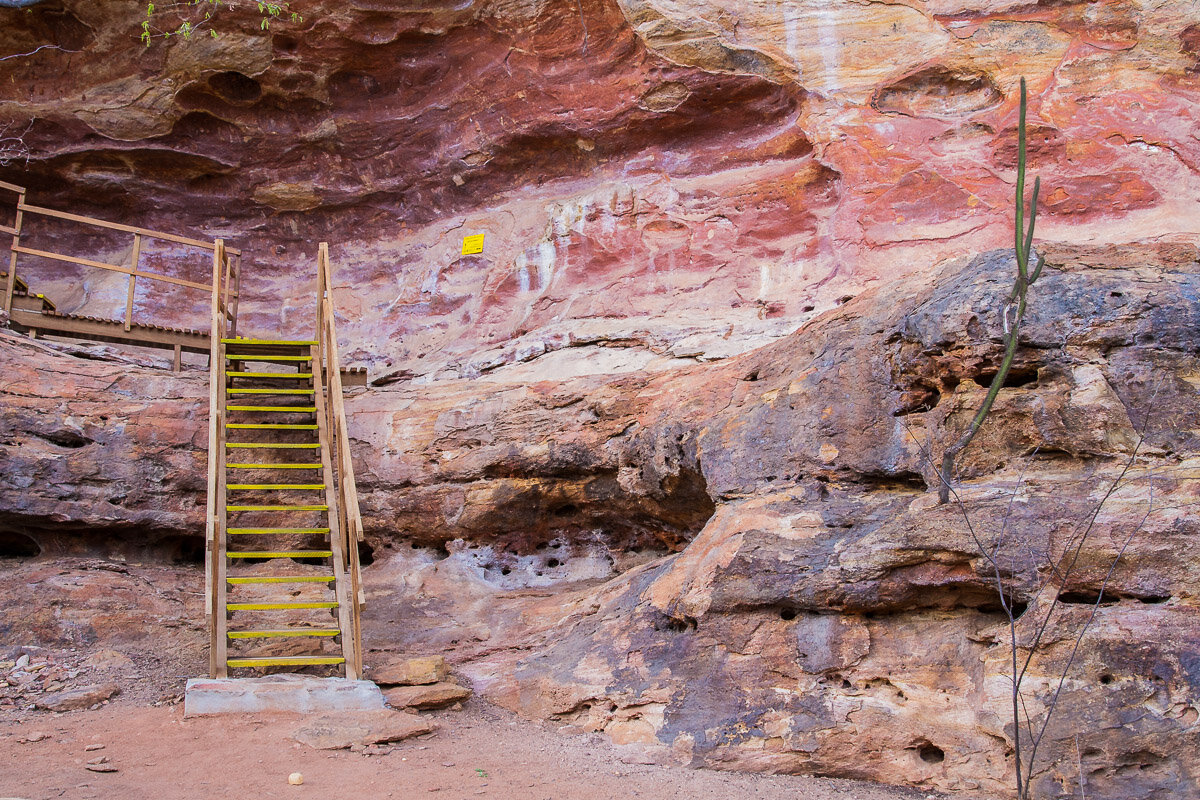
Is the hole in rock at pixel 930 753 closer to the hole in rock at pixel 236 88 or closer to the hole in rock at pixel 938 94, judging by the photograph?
the hole in rock at pixel 938 94

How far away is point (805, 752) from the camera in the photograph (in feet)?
15.4

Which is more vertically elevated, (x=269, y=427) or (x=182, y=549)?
(x=269, y=427)

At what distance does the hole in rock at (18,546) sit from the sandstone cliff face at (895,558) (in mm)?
363

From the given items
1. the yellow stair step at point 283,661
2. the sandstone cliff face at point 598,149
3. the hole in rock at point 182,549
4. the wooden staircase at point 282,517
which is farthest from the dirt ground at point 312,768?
the sandstone cliff face at point 598,149

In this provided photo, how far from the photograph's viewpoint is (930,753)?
15.0 ft

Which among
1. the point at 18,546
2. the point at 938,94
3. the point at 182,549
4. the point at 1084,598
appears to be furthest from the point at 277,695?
the point at 938,94

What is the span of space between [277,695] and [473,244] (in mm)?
6489

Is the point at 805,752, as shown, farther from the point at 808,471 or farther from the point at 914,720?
the point at 808,471

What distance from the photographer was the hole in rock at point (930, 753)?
4.53 m

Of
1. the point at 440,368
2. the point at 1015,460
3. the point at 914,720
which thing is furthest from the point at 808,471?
the point at 440,368

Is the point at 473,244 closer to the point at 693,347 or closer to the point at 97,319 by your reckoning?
the point at 693,347

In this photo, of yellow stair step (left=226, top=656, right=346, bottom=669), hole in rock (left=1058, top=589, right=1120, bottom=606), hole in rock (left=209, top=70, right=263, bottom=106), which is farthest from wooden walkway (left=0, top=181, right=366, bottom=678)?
hole in rock (left=1058, top=589, right=1120, bottom=606)

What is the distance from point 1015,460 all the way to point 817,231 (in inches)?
176

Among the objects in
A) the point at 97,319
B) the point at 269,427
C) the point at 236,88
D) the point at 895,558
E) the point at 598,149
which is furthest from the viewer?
the point at 236,88
